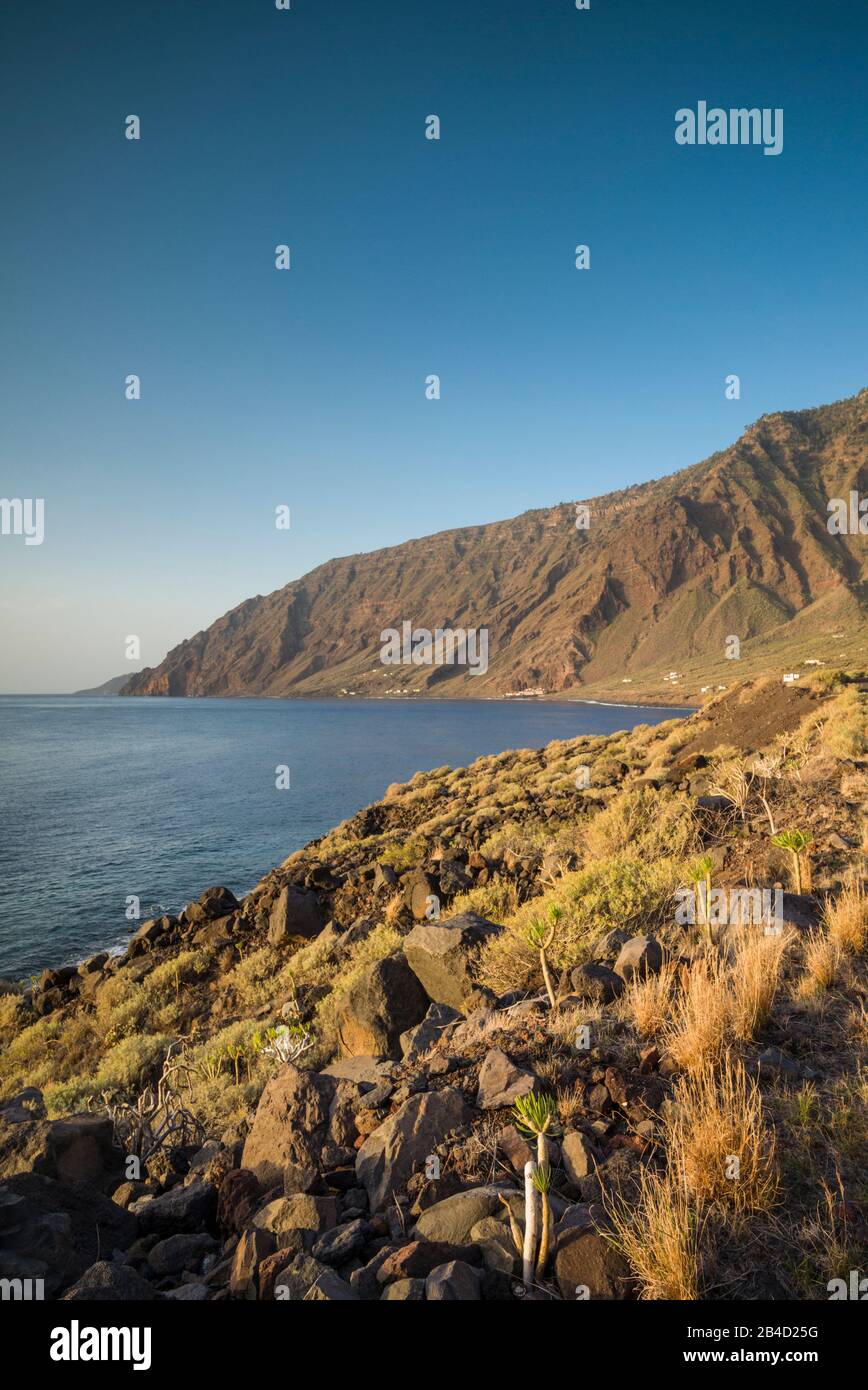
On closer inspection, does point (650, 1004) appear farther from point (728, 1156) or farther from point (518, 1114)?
point (728, 1156)

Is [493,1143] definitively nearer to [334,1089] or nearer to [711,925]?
[334,1089]

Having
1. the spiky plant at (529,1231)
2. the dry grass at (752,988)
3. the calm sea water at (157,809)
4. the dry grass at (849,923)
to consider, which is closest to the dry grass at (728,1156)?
the spiky plant at (529,1231)

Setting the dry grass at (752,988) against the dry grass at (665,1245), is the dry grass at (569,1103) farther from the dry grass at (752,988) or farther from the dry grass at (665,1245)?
the dry grass at (752,988)

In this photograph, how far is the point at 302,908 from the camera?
12.8 meters

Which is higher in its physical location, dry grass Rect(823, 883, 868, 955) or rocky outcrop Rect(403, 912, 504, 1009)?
dry grass Rect(823, 883, 868, 955)

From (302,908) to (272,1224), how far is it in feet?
32.1

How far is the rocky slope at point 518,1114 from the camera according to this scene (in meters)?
2.73

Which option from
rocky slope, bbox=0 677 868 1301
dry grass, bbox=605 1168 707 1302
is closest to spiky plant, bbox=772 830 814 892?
rocky slope, bbox=0 677 868 1301

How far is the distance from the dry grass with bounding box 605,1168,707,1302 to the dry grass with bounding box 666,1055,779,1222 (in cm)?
12

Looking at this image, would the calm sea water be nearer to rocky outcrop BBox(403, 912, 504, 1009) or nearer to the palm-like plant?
rocky outcrop BBox(403, 912, 504, 1009)

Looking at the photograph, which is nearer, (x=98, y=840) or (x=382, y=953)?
(x=382, y=953)

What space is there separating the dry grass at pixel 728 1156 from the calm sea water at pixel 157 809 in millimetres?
18516

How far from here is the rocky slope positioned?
8.96 ft
